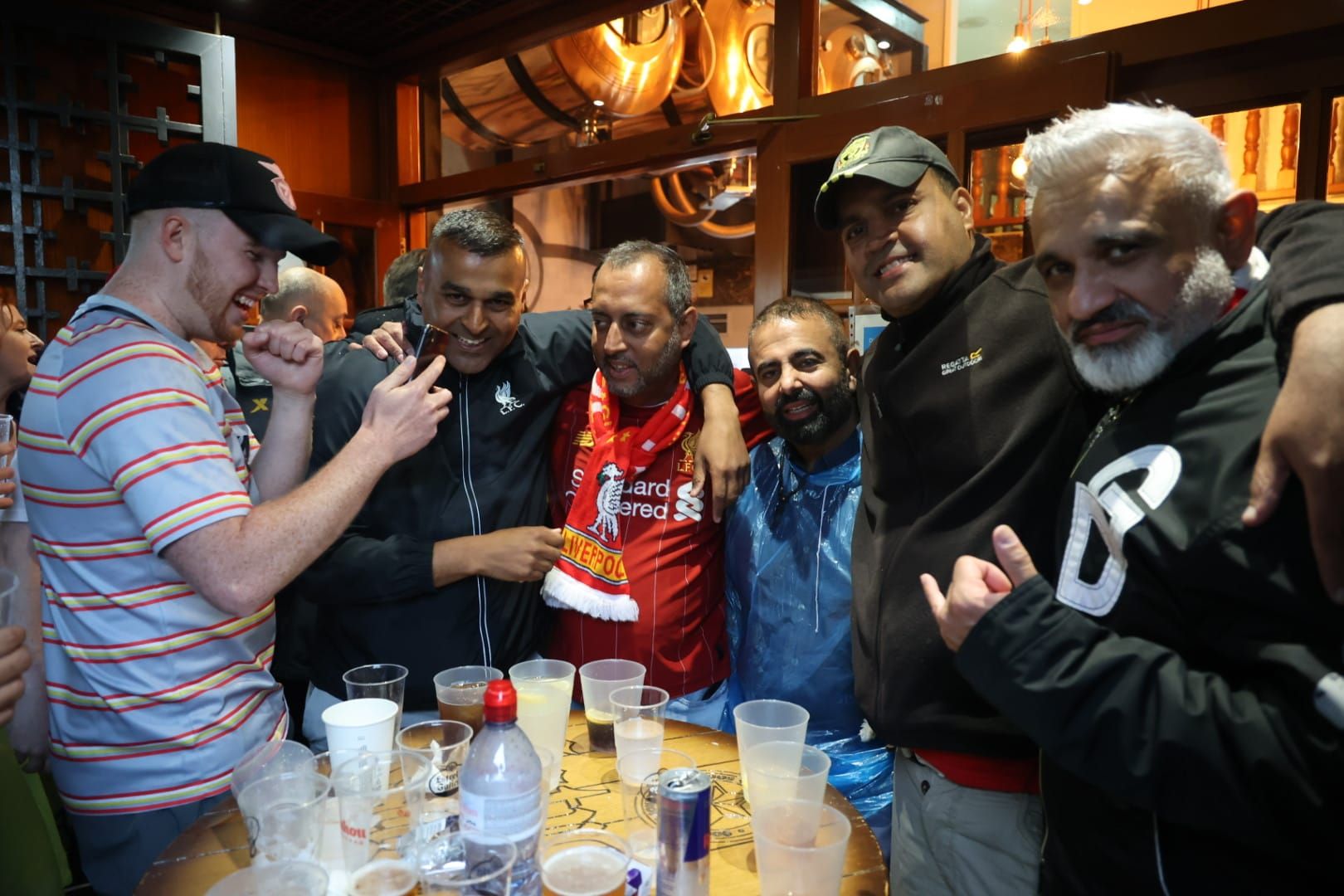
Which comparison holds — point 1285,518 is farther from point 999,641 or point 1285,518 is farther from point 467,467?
point 467,467

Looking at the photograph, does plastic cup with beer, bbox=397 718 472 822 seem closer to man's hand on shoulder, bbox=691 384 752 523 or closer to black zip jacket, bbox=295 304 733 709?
black zip jacket, bbox=295 304 733 709

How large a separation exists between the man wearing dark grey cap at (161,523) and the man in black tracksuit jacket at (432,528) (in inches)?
14.0

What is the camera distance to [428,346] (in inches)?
79.3

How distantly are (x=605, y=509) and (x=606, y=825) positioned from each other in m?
0.94

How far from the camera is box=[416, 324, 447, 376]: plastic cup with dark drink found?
78.8 inches

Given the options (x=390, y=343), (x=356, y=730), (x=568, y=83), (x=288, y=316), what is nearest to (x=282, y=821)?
(x=356, y=730)

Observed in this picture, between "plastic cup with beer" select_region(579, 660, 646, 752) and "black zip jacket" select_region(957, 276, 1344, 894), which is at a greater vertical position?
"black zip jacket" select_region(957, 276, 1344, 894)

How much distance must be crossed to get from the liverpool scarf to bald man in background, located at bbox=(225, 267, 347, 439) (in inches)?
60.8

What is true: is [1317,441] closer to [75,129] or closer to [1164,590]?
[1164,590]

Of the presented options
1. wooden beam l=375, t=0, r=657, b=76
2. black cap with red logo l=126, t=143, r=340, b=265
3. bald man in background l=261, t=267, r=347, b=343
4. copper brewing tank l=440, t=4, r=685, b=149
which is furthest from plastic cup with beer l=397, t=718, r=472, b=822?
copper brewing tank l=440, t=4, r=685, b=149

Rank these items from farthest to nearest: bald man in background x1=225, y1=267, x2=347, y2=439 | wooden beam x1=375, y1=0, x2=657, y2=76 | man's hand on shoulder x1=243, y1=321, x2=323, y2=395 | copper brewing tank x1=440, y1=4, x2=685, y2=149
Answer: copper brewing tank x1=440, y1=4, x2=685, y2=149, wooden beam x1=375, y1=0, x2=657, y2=76, bald man in background x1=225, y1=267, x2=347, y2=439, man's hand on shoulder x1=243, y1=321, x2=323, y2=395

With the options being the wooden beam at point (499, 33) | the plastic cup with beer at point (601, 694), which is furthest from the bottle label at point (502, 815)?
the wooden beam at point (499, 33)

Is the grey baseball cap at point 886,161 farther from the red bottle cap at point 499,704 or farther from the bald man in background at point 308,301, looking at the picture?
the bald man in background at point 308,301

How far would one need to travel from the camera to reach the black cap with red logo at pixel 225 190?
1569mm
